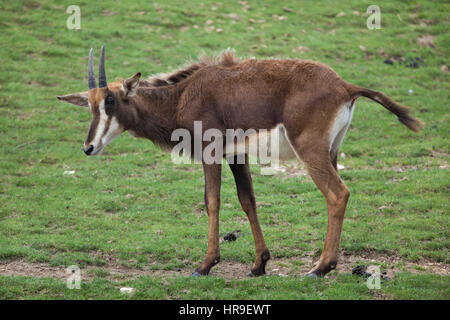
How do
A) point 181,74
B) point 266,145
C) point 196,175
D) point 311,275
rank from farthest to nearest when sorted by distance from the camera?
point 196,175
point 181,74
point 266,145
point 311,275

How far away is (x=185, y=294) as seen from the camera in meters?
7.44

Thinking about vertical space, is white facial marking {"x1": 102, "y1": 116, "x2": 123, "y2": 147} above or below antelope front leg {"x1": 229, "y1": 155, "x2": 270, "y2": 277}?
above

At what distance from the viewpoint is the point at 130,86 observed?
8.54 metres

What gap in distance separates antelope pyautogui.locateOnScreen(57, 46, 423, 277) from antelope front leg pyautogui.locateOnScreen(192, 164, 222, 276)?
1 centimetres

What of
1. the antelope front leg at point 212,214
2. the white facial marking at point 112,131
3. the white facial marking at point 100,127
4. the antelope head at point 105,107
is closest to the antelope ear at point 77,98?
the antelope head at point 105,107

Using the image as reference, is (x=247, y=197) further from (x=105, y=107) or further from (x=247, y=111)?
(x=105, y=107)

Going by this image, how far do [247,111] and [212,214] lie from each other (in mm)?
1588

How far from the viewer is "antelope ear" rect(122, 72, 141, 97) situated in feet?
27.6

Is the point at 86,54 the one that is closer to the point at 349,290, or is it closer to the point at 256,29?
the point at 256,29

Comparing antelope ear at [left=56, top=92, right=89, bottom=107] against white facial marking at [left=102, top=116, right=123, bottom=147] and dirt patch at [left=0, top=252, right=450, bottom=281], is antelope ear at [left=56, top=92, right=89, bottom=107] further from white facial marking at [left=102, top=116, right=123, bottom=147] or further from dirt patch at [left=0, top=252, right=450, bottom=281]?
dirt patch at [left=0, top=252, right=450, bottom=281]

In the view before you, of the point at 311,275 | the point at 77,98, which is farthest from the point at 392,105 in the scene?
the point at 77,98

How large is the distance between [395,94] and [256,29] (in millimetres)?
6360

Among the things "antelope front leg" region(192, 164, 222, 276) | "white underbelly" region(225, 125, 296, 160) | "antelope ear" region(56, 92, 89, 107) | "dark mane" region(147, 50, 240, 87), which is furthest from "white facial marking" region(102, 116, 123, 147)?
"white underbelly" region(225, 125, 296, 160)
